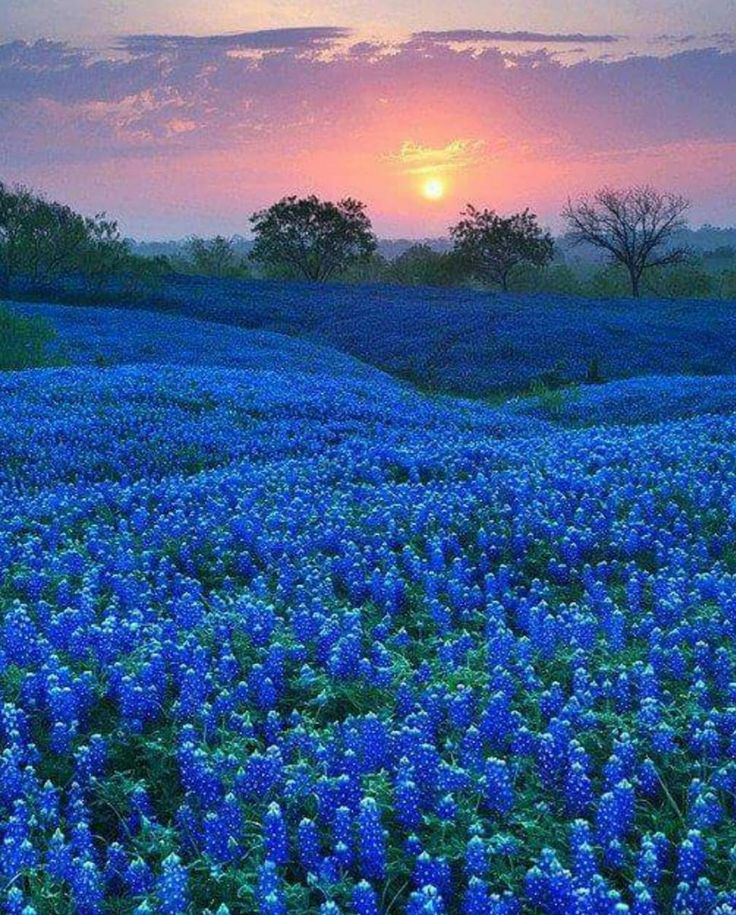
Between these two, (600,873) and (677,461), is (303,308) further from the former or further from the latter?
(600,873)

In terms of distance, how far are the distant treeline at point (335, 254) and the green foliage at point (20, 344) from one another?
74.8ft

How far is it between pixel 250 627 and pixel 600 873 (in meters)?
2.75

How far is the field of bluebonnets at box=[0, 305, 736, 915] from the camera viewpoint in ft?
13.8

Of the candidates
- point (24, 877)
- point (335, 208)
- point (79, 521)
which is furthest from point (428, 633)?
point (335, 208)

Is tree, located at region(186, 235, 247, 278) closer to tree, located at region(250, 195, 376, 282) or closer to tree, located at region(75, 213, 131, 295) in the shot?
tree, located at region(250, 195, 376, 282)

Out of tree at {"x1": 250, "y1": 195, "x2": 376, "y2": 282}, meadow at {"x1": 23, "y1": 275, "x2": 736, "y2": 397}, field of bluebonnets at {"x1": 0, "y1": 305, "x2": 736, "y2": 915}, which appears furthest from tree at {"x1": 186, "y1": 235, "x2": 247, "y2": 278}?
field of bluebonnets at {"x1": 0, "y1": 305, "x2": 736, "y2": 915}

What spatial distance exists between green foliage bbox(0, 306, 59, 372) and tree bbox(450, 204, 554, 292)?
182 ft

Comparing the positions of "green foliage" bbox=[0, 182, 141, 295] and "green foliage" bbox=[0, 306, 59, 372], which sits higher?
"green foliage" bbox=[0, 182, 141, 295]

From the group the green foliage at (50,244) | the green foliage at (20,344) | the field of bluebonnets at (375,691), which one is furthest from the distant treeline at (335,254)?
the field of bluebonnets at (375,691)

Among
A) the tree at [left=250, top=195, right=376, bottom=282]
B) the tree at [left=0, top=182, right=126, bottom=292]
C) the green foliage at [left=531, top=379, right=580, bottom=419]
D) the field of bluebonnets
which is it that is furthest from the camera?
the tree at [left=250, top=195, right=376, bottom=282]

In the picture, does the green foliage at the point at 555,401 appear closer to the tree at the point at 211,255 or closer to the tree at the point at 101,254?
the tree at the point at 101,254

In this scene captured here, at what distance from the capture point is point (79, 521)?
31.3 ft

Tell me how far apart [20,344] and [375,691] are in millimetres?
24027

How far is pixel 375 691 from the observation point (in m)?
5.68
